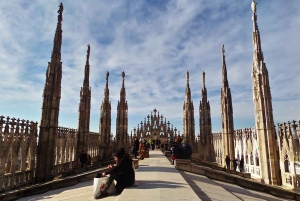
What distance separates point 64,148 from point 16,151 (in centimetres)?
674

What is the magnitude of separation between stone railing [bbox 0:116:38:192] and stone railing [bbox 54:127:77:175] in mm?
3253

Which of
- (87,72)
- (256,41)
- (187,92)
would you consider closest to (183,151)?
(256,41)

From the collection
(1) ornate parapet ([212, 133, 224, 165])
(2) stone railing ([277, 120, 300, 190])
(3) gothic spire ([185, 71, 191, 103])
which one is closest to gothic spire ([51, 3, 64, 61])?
(2) stone railing ([277, 120, 300, 190])

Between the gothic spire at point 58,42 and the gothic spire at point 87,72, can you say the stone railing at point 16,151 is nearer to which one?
the gothic spire at point 58,42

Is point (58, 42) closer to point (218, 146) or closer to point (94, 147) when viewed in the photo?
point (94, 147)

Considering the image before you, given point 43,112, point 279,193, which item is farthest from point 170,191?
point 43,112

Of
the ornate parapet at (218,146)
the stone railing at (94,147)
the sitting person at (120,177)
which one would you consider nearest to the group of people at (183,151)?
the sitting person at (120,177)

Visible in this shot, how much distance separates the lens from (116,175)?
5367 mm

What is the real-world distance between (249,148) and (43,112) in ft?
61.2

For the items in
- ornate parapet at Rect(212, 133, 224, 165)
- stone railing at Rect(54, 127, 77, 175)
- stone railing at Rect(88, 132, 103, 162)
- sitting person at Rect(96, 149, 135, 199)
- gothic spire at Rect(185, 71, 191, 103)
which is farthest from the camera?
gothic spire at Rect(185, 71, 191, 103)

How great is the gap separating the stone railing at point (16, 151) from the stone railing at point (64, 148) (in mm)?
3253

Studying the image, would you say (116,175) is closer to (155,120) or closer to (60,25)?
(60,25)

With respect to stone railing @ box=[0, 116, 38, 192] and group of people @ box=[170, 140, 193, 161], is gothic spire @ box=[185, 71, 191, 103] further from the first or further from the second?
stone railing @ box=[0, 116, 38, 192]

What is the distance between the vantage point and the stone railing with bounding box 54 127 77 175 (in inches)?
663
